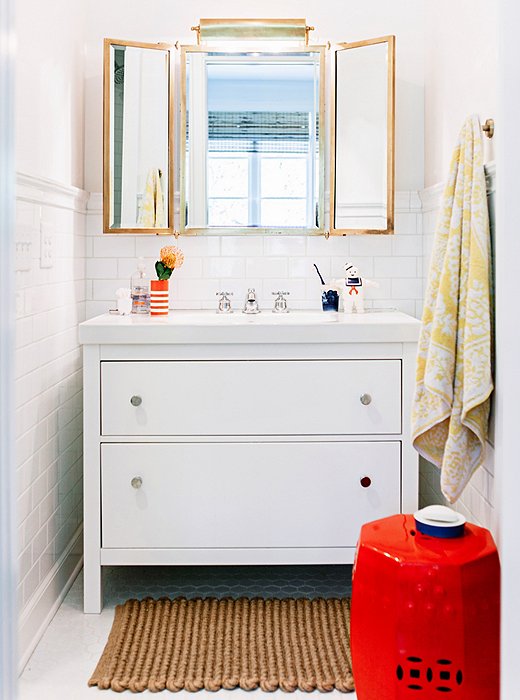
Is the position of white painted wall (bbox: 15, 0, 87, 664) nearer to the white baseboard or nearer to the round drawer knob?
the white baseboard

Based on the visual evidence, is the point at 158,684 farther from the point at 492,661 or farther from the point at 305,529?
the point at 492,661

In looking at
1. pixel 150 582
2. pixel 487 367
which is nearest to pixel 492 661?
pixel 487 367

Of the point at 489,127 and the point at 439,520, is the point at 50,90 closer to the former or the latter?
the point at 489,127

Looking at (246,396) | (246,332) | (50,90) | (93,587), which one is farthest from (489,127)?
(93,587)

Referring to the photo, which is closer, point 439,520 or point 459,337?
point 439,520

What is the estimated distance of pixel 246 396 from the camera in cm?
260

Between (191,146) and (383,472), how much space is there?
1.41 meters

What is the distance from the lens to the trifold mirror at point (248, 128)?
3.09m

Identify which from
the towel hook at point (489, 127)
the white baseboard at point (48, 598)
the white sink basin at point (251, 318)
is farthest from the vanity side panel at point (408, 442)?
the white baseboard at point (48, 598)

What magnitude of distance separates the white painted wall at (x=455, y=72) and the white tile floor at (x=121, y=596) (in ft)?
4.81

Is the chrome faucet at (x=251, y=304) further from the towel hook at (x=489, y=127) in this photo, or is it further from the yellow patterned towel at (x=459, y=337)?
the towel hook at (x=489, y=127)

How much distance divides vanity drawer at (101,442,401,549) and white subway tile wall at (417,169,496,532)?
316 millimetres

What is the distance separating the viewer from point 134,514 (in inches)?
103

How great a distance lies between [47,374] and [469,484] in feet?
4.31
